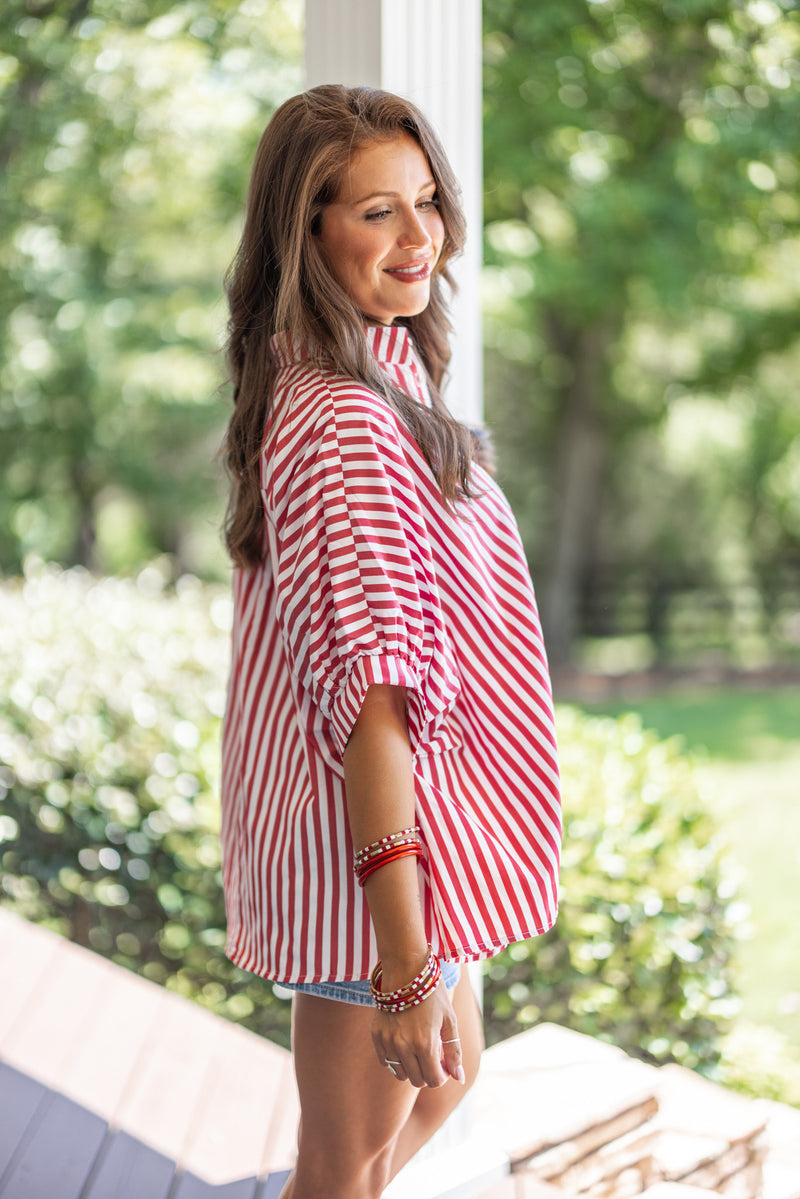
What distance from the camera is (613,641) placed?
1190 cm

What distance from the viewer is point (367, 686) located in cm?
109

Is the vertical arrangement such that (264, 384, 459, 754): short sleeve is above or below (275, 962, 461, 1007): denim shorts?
above

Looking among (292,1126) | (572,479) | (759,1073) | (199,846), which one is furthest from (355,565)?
(572,479)

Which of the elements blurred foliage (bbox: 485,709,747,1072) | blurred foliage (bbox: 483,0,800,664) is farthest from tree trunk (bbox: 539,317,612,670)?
blurred foliage (bbox: 485,709,747,1072)

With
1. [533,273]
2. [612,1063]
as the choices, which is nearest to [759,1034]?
[612,1063]

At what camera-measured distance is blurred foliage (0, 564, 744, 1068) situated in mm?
2602

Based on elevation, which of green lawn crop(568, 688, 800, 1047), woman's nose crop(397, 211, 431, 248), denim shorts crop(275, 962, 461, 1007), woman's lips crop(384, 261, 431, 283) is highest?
woman's nose crop(397, 211, 431, 248)

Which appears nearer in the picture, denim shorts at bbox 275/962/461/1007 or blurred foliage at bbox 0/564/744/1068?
denim shorts at bbox 275/962/461/1007

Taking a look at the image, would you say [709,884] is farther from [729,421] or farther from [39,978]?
[729,421]

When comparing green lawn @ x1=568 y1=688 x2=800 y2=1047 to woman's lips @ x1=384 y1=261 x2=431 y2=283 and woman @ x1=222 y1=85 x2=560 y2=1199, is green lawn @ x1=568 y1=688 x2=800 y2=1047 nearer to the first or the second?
woman @ x1=222 y1=85 x2=560 y2=1199

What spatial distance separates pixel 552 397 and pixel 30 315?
4774mm

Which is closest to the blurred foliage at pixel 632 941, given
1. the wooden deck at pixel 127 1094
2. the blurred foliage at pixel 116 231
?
the wooden deck at pixel 127 1094

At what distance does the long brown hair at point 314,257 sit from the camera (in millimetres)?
1210

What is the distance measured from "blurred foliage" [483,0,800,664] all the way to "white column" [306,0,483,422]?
4316mm
